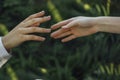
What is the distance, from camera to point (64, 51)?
279 centimetres

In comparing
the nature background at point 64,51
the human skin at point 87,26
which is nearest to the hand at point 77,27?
the human skin at point 87,26

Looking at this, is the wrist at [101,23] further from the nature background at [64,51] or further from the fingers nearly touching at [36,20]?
the nature background at [64,51]

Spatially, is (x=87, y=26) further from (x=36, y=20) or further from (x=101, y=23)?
(x=36, y=20)

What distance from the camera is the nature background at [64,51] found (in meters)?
2.68

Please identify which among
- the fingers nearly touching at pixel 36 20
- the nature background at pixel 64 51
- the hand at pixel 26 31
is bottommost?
the nature background at pixel 64 51

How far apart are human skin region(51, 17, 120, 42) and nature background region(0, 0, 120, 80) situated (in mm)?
1183

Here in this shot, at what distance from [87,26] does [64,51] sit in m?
1.36

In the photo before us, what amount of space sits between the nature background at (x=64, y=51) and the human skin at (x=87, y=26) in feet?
3.88

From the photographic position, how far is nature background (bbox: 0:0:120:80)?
8.80 ft

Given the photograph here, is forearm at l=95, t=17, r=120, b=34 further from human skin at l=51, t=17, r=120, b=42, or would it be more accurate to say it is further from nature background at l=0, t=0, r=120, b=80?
nature background at l=0, t=0, r=120, b=80

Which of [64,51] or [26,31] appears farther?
[64,51]

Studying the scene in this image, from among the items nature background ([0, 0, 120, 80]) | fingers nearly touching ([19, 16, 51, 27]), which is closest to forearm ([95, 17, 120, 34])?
fingers nearly touching ([19, 16, 51, 27])

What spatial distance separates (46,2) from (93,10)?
1.18 feet

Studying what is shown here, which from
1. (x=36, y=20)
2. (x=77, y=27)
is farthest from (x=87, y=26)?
(x=36, y=20)
